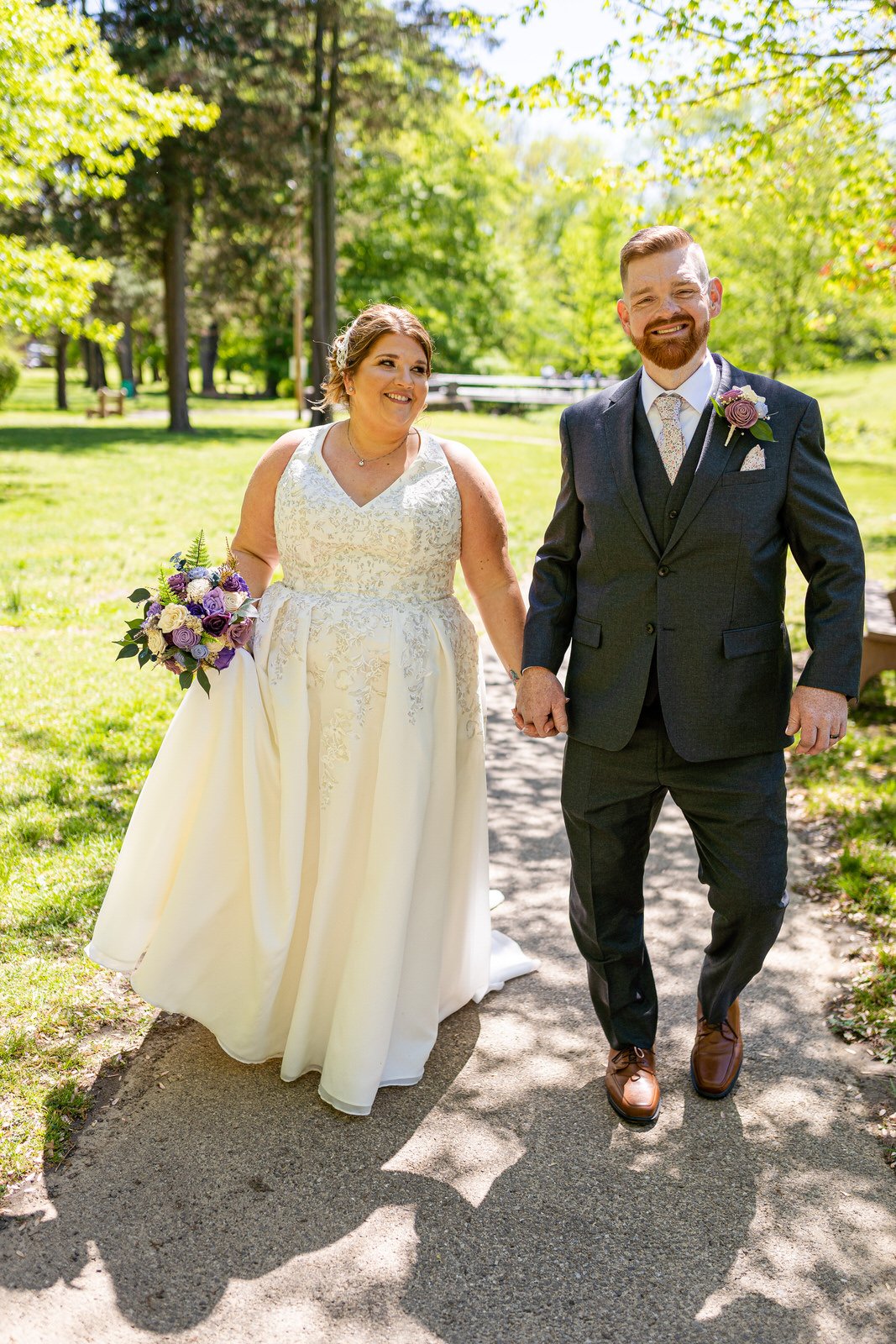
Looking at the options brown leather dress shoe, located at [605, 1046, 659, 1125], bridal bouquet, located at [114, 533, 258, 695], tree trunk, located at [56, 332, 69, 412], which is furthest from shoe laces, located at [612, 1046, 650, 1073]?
tree trunk, located at [56, 332, 69, 412]

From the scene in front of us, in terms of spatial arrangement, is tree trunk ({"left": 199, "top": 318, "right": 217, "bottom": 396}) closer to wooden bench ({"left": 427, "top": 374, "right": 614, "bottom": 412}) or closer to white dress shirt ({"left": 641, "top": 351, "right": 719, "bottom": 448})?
wooden bench ({"left": 427, "top": 374, "right": 614, "bottom": 412})

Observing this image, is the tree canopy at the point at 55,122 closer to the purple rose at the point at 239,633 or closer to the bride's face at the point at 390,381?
the bride's face at the point at 390,381

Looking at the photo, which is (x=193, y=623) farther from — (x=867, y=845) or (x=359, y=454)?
(x=867, y=845)

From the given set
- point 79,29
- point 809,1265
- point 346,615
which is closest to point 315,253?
point 79,29

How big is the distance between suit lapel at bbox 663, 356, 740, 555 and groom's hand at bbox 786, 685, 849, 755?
539mm

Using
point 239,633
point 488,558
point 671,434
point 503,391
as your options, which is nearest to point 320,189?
point 503,391

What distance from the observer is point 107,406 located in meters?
32.1

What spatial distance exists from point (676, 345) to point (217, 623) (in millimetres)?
1532

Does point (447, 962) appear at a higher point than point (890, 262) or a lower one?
lower

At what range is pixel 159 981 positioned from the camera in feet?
11.7

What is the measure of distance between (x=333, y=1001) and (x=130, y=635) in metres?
1.31

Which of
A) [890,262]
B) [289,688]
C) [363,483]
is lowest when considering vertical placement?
[289,688]

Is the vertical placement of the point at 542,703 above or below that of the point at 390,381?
below

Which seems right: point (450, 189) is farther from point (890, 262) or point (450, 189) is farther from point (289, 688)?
point (289, 688)
